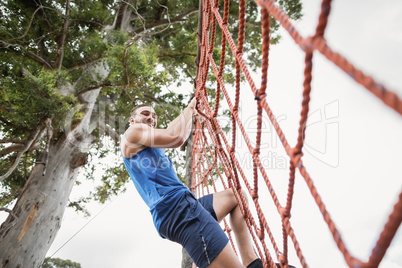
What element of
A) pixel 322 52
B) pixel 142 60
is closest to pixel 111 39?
pixel 142 60

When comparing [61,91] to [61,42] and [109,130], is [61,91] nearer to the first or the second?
[61,42]

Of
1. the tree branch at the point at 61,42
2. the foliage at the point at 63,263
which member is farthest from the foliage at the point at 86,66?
the foliage at the point at 63,263

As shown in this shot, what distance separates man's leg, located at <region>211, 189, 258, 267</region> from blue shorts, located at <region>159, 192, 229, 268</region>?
8.5 inches

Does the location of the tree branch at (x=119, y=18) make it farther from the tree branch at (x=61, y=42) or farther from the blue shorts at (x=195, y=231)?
the blue shorts at (x=195, y=231)

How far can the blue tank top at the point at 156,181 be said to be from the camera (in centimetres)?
121

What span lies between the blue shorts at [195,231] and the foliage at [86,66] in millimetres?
1903

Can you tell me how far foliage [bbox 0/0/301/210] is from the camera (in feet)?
8.73

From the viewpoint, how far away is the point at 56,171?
3.35 meters

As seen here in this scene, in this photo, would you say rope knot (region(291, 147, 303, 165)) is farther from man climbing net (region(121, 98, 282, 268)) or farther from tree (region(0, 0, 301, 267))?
tree (region(0, 0, 301, 267))

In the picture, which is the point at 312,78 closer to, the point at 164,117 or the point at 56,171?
the point at 56,171

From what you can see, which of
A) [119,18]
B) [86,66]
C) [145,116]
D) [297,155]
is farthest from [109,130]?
[297,155]

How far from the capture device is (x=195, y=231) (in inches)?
43.8

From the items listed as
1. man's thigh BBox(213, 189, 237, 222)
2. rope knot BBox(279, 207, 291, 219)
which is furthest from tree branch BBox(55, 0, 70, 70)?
rope knot BBox(279, 207, 291, 219)

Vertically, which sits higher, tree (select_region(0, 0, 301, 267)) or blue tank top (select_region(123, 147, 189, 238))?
tree (select_region(0, 0, 301, 267))
